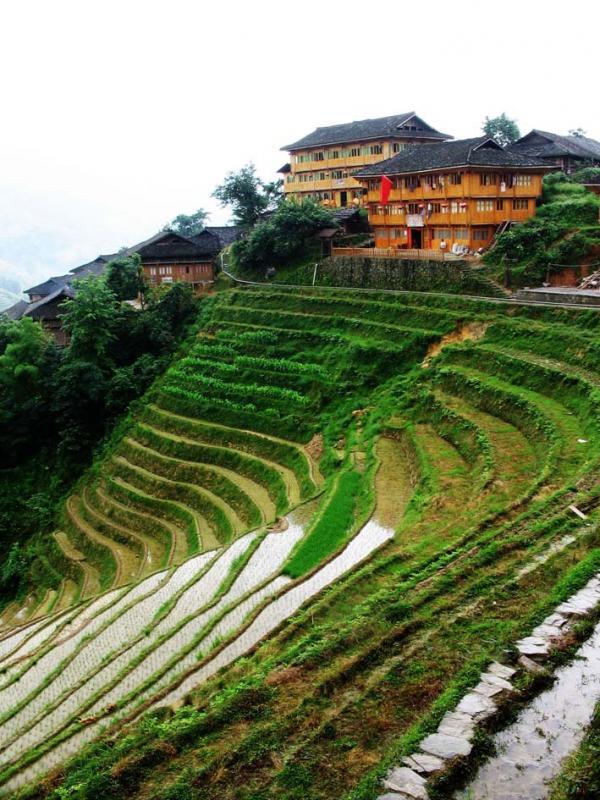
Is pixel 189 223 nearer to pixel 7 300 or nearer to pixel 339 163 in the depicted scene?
pixel 339 163

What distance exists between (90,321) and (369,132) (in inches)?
973

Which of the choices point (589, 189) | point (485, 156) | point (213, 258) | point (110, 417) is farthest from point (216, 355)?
point (589, 189)

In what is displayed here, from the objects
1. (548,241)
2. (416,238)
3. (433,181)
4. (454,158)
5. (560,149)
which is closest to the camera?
(548,241)

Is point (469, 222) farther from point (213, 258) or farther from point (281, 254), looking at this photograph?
point (213, 258)

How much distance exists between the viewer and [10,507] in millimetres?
35562

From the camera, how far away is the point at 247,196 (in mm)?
53094

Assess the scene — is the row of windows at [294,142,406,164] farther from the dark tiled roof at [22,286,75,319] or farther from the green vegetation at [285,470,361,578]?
the green vegetation at [285,470,361,578]

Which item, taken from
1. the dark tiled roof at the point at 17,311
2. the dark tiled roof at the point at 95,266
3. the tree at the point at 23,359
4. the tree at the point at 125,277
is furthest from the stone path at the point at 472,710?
the dark tiled roof at the point at 95,266

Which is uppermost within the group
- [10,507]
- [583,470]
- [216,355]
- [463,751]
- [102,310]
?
[102,310]

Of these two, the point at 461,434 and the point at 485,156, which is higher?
the point at 485,156

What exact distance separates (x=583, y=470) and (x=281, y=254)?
30524 mm

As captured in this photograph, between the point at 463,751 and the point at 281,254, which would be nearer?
the point at 463,751

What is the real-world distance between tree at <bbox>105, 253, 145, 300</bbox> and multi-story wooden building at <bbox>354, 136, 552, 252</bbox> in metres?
15.7

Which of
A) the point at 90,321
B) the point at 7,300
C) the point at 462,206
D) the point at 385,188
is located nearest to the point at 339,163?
the point at 385,188
